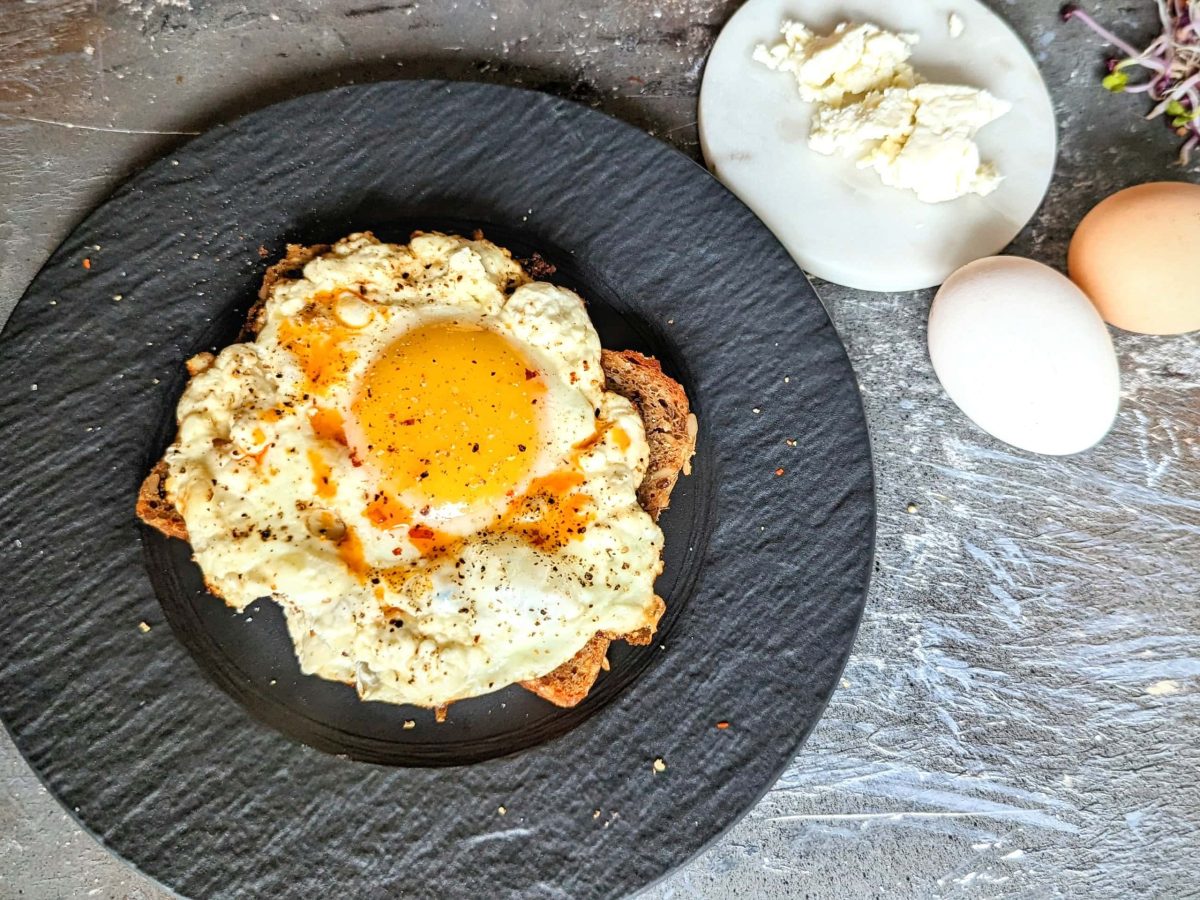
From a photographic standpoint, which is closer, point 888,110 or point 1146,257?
point 1146,257

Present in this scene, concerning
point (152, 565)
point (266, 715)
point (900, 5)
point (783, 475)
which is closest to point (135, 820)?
point (266, 715)

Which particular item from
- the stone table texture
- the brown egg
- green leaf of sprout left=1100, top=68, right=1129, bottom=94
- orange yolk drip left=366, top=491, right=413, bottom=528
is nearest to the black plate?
the stone table texture

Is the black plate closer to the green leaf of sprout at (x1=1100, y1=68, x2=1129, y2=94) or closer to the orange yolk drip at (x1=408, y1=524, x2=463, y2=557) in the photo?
the orange yolk drip at (x1=408, y1=524, x2=463, y2=557)

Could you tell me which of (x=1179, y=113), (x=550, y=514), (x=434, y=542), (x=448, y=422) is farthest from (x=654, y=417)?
(x=1179, y=113)

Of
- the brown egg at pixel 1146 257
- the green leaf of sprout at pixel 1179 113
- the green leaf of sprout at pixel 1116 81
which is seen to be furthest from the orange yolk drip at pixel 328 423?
the green leaf of sprout at pixel 1179 113

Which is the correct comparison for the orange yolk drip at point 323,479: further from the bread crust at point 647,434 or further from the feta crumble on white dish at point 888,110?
the feta crumble on white dish at point 888,110

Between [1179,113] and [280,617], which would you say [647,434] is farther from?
[1179,113]
